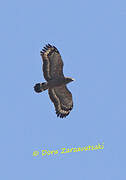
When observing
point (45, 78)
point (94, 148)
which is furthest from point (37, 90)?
point (94, 148)

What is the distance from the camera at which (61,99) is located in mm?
62156

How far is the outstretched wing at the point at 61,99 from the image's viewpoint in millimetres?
61688

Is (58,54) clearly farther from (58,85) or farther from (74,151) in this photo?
(74,151)

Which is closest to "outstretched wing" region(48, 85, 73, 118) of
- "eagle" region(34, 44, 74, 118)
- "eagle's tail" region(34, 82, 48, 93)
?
"eagle" region(34, 44, 74, 118)

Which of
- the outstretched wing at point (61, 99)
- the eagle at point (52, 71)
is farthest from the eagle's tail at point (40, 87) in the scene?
A: the outstretched wing at point (61, 99)

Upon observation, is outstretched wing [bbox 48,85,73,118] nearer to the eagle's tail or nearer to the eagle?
the eagle

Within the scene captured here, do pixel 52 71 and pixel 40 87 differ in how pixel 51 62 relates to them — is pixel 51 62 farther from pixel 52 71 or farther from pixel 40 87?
pixel 40 87

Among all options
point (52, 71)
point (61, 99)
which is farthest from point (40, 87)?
point (61, 99)

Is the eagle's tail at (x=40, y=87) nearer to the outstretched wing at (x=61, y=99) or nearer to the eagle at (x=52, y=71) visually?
the eagle at (x=52, y=71)

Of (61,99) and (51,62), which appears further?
(61,99)

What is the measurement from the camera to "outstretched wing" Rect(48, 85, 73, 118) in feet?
202

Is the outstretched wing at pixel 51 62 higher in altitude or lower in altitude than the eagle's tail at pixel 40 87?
higher

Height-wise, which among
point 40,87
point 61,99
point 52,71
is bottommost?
point 61,99

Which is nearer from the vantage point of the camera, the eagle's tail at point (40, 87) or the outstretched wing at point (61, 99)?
the eagle's tail at point (40, 87)
